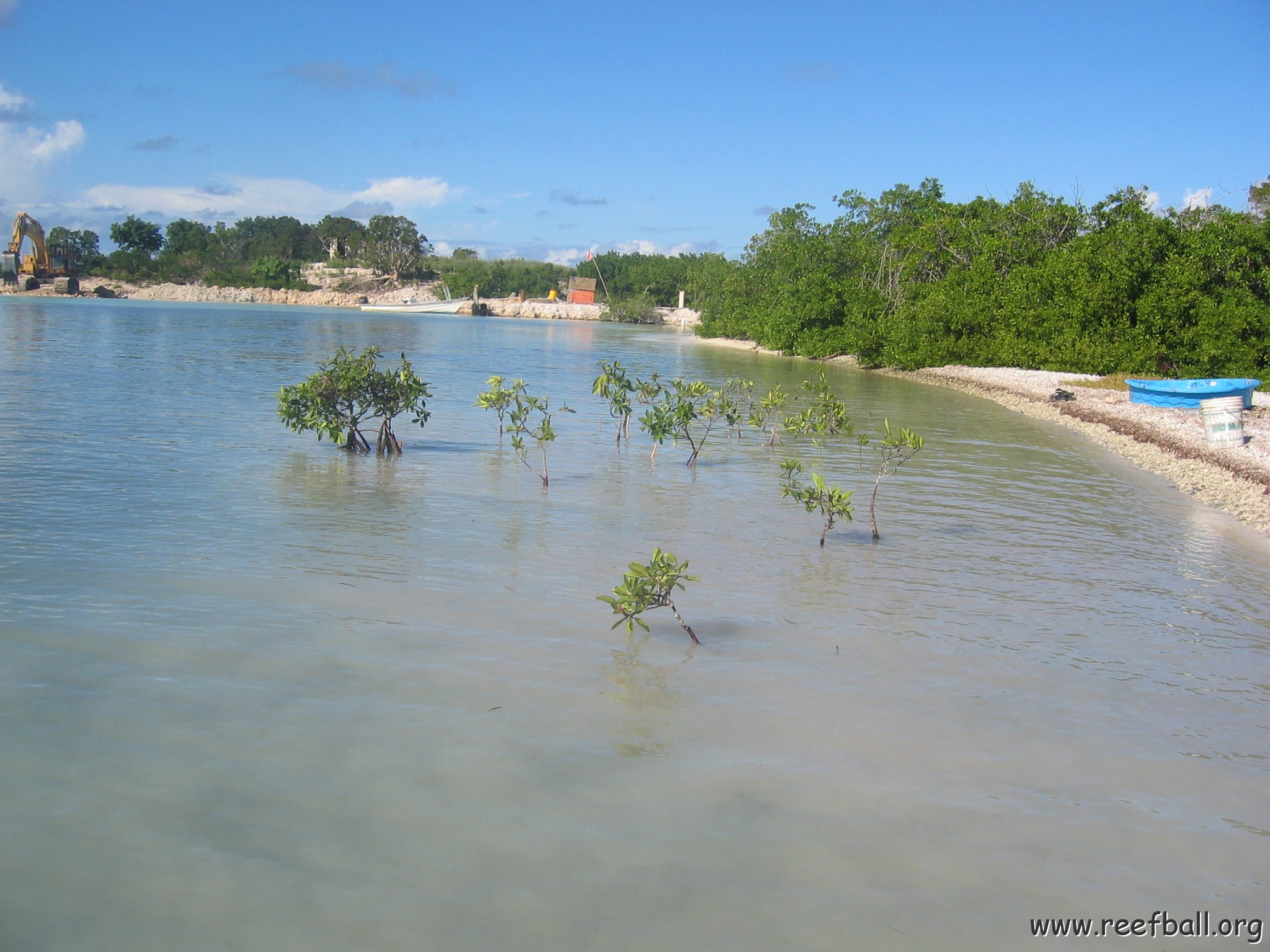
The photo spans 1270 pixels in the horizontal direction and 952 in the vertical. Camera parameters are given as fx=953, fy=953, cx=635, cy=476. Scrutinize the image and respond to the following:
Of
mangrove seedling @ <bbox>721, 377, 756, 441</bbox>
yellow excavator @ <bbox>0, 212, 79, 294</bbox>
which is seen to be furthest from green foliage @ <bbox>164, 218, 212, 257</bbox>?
mangrove seedling @ <bbox>721, 377, 756, 441</bbox>

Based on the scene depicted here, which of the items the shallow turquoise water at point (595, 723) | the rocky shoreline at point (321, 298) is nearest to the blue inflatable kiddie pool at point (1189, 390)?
the shallow turquoise water at point (595, 723)

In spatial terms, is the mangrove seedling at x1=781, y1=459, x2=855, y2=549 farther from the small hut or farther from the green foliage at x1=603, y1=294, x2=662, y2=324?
the small hut

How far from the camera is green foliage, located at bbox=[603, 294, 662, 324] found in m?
113

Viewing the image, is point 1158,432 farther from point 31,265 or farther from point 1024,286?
point 31,265

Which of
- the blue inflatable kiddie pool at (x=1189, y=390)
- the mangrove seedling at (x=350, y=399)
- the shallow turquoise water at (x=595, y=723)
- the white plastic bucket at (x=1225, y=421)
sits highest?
the blue inflatable kiddie pool at (x=1189, y=390)

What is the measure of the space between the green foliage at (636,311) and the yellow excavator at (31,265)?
64781 millimetres

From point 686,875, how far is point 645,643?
8.86 ft

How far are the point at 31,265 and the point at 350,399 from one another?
12114 cm

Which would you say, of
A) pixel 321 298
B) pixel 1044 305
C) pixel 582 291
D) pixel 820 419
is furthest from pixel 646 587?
pixel 321 298

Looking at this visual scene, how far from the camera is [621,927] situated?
378 cm

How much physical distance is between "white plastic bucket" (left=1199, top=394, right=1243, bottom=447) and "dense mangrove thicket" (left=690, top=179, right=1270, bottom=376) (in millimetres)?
14664

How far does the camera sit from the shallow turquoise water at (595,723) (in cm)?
392

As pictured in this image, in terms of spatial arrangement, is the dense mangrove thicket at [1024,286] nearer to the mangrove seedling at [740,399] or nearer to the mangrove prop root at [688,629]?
the mangrove seedling at [740,399]

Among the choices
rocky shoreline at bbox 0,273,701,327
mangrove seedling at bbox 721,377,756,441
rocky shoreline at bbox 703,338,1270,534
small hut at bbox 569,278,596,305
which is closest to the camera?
rocky shoreline at bbox 703,338,1270,534
